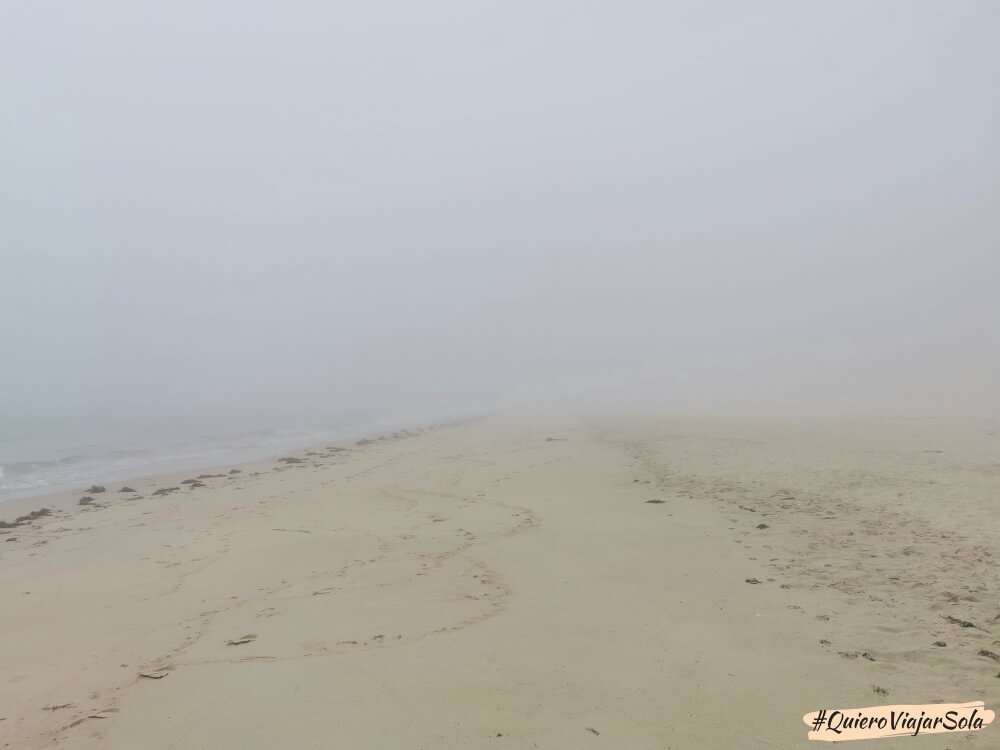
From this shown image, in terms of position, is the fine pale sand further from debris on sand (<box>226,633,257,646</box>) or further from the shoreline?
the shoreline

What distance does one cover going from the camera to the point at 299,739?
3.28 m

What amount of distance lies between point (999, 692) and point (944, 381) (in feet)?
117

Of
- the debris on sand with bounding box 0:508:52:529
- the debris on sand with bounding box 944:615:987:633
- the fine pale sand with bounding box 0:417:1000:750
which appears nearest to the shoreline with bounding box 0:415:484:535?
the debris on sand with bounding box 0:508:52:529

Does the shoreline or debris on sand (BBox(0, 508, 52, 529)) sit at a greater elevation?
debris on sand (BBox(0, 508, 52, 529))

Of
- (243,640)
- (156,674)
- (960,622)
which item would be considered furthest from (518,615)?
(960,622)

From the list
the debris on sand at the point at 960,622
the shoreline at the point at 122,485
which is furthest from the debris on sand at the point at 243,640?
the shoreline at the point at 122,485

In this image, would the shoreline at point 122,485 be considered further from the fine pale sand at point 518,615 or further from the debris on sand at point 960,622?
the debris on sand at point 960,622

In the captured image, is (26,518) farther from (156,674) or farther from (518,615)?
(518,615)

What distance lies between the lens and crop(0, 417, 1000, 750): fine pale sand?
11.2ft

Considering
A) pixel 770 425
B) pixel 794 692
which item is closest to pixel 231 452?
pixel 770 425

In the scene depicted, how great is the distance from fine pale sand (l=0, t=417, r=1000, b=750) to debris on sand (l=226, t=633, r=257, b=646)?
0.06 m

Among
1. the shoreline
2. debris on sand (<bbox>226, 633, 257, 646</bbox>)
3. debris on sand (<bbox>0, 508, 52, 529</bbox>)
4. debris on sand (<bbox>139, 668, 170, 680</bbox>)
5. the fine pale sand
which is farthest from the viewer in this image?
the shoreline

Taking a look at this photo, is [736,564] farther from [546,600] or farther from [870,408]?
[870,408]

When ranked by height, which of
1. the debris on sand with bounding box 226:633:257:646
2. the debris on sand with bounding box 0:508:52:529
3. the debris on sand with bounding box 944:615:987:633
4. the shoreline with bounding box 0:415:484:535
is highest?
the debris on sand with bounding box 944:615:987:633
